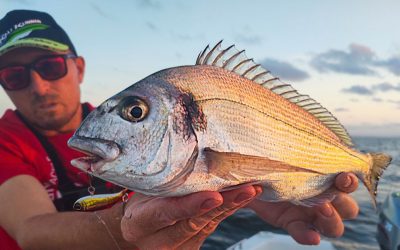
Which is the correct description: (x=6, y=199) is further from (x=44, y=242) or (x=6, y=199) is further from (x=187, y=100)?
(x=187, y=100)

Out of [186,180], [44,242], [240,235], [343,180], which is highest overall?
[343,180]

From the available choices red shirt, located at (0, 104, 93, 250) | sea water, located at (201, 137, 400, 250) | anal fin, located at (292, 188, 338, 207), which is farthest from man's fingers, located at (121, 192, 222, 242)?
sea water, located at (201, 137, 400, 250)

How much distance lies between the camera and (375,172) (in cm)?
265

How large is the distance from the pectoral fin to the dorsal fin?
1.68 feet

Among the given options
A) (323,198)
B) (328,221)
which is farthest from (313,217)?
(323,198)

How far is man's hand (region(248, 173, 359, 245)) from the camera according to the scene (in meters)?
2.94

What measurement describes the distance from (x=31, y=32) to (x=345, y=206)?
3.55 metres

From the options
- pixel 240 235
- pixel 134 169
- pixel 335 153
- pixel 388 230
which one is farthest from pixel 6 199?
pixel 240 235

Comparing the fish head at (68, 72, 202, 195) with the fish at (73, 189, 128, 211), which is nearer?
the fish head at (68, 72, 202, 195)

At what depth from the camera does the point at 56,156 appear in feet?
11.6

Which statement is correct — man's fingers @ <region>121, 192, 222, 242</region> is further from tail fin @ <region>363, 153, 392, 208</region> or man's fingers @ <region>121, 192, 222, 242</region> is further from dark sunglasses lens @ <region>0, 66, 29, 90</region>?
dark sunglasses lens @ <region>0, 66, 29, 90</region>

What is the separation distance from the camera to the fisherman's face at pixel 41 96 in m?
3.65

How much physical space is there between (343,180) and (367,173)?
0.41m

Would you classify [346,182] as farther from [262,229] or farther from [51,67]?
[262,229]
